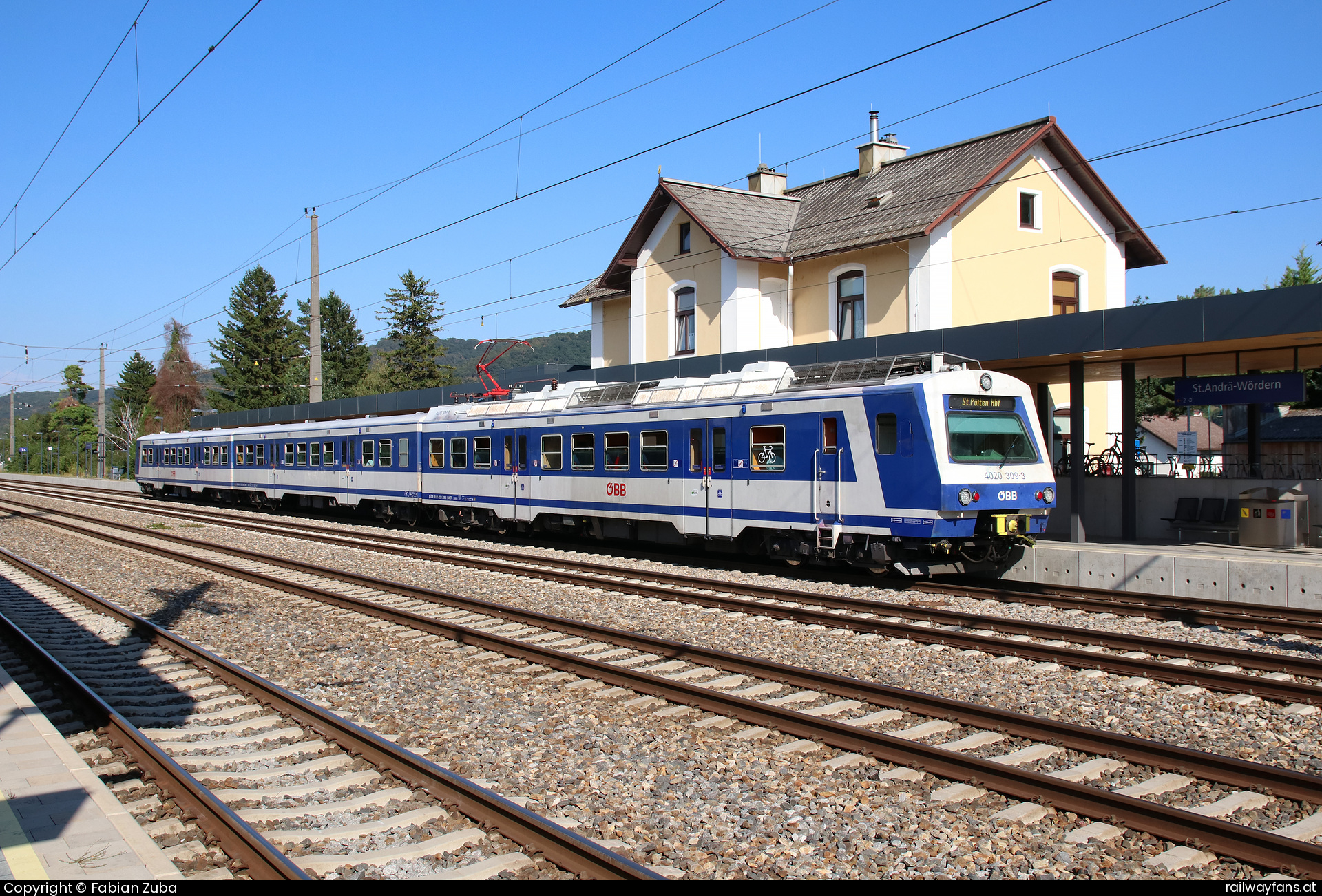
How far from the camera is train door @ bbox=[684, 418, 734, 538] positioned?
52.1ft

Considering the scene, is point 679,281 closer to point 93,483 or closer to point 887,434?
point 887,434

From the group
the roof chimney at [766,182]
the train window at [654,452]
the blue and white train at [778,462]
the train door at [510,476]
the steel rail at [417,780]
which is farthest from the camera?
the roof chimney at [766,182]

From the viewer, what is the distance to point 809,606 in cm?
1260

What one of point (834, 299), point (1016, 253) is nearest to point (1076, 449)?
point (1016, 253)

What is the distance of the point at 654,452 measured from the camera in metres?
17.2

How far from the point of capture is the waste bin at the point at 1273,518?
15836mm

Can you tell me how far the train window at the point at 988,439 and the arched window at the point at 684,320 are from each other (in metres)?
17.8

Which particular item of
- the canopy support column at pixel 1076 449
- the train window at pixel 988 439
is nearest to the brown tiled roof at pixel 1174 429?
the canopy support column at pixel 1076 449

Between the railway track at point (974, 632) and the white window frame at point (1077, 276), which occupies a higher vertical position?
the white window frame at point (1077, 276)

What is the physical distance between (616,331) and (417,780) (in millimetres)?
30887

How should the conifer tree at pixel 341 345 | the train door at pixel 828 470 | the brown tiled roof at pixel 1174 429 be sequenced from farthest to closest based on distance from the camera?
1. the conifer tree at pixel 341 345
2. the brown tiled roof at pixel 1174 429
3. the train door at pixel 828 470

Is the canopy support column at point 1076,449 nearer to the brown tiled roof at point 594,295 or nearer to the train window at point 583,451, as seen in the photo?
the train window at point 583,451

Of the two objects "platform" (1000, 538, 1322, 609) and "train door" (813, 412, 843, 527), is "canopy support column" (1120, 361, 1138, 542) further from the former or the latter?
"train door" (813, 412, 843, 527)

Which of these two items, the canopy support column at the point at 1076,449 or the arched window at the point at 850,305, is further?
the arched window at the point at 850,305
